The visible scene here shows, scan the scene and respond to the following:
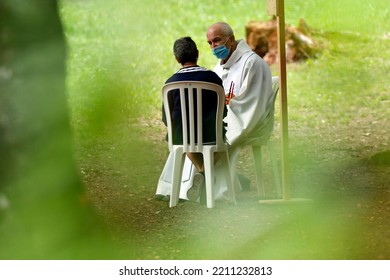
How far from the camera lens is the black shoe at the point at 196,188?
5.30 m

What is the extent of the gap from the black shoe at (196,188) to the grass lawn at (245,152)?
83mm

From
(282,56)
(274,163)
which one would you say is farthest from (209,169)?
(282,56)

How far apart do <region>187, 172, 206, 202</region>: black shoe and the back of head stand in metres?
0.77

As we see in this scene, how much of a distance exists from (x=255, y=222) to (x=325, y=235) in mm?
509

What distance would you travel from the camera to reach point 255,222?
502 cm

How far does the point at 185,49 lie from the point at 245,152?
370 centimetres

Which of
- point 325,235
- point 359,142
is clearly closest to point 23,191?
point 325,235

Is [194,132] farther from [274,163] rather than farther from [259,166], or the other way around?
[274,163]

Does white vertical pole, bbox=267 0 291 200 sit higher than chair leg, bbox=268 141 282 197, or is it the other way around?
white vertical pole, bbox=267 0 291 200

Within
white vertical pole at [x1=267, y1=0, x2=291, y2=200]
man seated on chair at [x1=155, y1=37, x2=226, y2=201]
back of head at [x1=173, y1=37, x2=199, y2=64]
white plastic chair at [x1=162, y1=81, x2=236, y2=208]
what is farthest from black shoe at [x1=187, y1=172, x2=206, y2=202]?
back of head at [x1=173, y1=37, x2=199, y2=64]

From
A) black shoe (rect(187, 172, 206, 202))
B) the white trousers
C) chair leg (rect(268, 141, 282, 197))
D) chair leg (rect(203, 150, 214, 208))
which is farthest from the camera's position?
chair leg (rect(268, 141, 282, 197))

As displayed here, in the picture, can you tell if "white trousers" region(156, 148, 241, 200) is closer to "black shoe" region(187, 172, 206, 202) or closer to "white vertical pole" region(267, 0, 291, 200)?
"black shoe" region(187, 172, 206, 202)

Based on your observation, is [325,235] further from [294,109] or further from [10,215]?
[294,109]

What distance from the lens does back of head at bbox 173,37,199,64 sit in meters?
4.98
